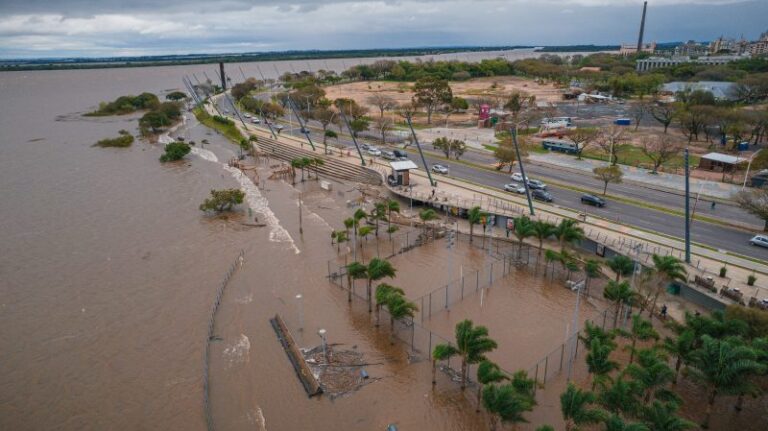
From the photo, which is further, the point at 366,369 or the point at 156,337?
the point at 156,337

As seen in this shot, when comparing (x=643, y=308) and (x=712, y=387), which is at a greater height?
(x=712, y=387)

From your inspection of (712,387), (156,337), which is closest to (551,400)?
(712,387)

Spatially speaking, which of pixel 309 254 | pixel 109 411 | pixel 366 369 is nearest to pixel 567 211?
pixel 309 254

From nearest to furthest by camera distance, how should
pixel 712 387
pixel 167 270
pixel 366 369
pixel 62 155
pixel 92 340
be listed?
pixel 712 387 → pixel 366 369 → pixel 92 340 → pixel 167 270 → pixel 62 155

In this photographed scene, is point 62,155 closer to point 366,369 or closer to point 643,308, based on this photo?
point 366,369

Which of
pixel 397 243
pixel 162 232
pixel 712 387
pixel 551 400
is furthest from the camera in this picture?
pixel 162 232

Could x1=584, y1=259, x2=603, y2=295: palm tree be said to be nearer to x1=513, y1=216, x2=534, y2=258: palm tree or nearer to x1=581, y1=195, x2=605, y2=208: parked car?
x1=513, y1=216, x2=534, y2=258: palm tree

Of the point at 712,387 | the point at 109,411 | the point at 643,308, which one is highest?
the point at 712,387
